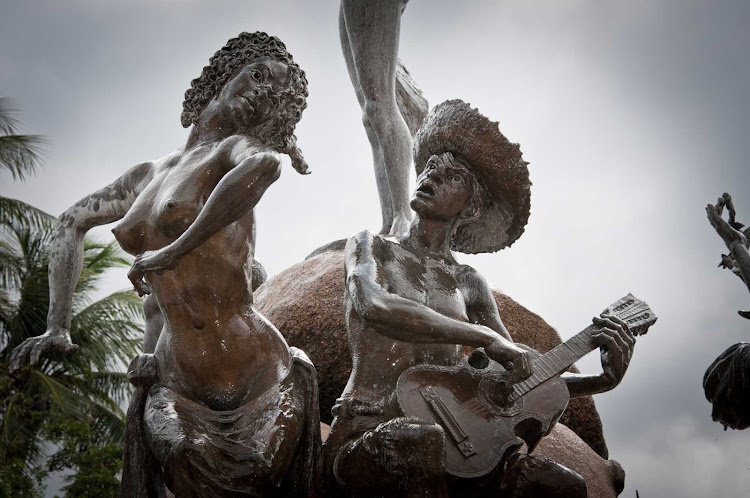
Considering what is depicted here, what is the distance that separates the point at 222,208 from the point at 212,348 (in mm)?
536

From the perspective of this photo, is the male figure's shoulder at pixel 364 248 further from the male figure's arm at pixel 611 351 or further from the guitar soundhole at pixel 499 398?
the male figure's arm at pixel 611 351

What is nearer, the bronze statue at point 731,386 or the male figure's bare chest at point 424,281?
the male figure's bare chest at point 424,281

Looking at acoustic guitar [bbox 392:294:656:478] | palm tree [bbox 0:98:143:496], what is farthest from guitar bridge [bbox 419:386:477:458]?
palm tree [bbox 0:98:143:496]

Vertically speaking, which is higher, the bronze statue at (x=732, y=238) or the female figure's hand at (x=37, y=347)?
the bronze statue at (x=732, y=238)

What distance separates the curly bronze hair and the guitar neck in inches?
53.1

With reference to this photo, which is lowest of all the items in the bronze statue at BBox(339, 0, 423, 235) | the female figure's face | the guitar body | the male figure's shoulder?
the guitar body

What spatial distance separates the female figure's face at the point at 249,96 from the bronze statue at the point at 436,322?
679 mm

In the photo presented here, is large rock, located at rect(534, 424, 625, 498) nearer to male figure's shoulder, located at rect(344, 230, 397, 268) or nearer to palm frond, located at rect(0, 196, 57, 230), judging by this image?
male figure's shoulder, located at rect(344, 230, 397, 268)

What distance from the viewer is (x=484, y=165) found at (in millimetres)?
4480

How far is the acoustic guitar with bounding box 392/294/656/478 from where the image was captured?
3732 millimetres

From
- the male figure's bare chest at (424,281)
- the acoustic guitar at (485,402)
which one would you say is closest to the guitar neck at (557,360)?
the acoustic guitar at (485,402)

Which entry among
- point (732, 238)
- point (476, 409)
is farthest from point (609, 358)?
point (732, 238)

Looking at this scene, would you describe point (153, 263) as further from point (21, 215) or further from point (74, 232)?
point (21, 215)

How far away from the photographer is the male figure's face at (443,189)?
439 centimetres
